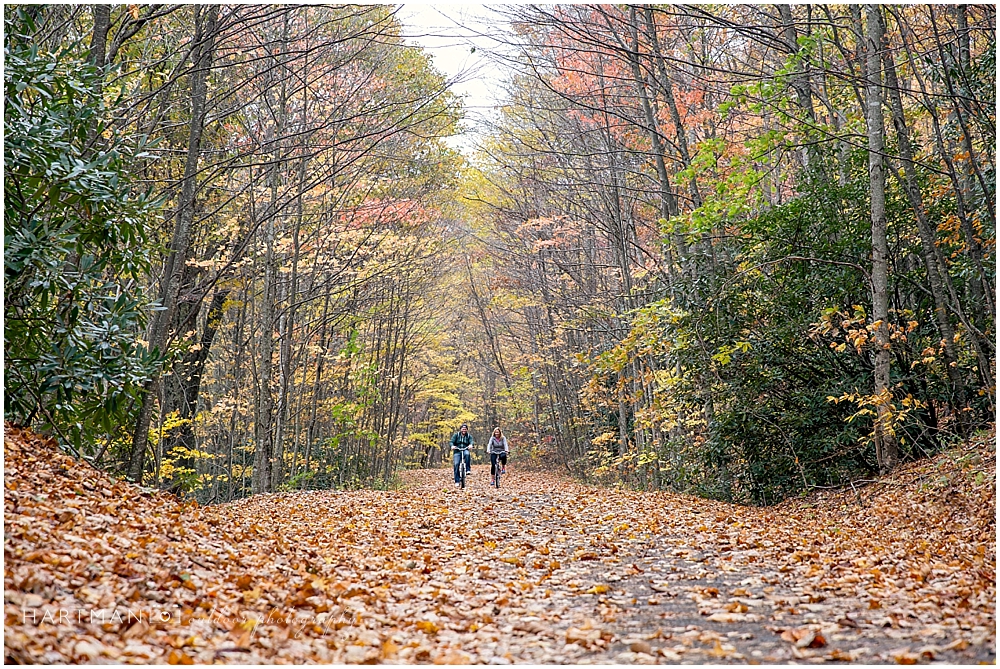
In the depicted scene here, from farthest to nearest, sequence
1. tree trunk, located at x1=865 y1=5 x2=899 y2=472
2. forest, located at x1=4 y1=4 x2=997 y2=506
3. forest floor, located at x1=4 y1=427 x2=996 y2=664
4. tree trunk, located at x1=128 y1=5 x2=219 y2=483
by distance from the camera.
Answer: tree trunk, located at x1=865 y1=5 x2=899 y2=472, tree trunk, located at x1=128 y1=5 x2=219 y2=483, forest, located at x1=4 y1=4 x2=997 y2=506, forest floor, located at x1=4 y1=427 x2=996 y2=664

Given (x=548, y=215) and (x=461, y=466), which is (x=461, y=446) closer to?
(x=461, y=466)

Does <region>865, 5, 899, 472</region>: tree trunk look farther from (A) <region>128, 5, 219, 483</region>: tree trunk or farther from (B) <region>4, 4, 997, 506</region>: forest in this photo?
(A) <region>128, 5, 219, 483</region>: tree trunk

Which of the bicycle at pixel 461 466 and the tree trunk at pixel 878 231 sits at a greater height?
the tree trunk at pixel 878 231

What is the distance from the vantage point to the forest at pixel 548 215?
22.7 feet

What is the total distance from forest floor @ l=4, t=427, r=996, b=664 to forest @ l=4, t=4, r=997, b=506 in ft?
5.16

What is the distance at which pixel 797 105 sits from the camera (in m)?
12.3

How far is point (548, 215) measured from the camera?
23266 millimetres

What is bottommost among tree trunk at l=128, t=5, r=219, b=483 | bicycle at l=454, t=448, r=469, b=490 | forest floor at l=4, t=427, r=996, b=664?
forest floor at l=4, t=427, r=996, b=664

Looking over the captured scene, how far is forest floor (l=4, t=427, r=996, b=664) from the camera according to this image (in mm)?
4023

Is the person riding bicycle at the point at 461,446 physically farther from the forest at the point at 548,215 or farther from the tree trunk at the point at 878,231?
the tree trunk at the point at 878,231

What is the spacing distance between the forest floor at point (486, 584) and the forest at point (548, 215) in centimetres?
157

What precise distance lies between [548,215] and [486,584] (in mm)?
17967

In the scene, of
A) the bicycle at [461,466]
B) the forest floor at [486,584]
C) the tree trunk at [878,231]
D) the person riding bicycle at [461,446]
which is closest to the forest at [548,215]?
the tree trunk at [878,231]

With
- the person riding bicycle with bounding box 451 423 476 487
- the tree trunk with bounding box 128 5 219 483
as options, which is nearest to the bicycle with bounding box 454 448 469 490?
the person riding bicycle with bounding box 451 423 476 487
